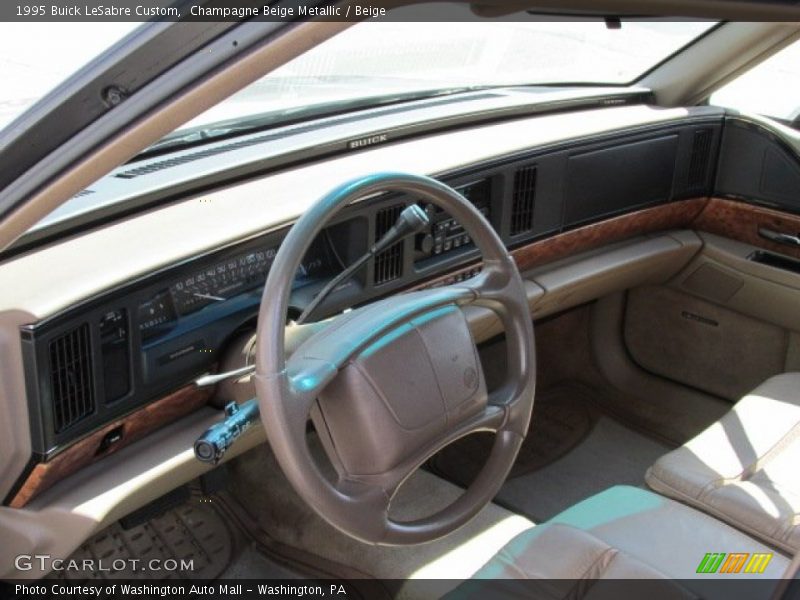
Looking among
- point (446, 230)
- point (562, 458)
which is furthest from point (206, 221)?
point (562, 458)

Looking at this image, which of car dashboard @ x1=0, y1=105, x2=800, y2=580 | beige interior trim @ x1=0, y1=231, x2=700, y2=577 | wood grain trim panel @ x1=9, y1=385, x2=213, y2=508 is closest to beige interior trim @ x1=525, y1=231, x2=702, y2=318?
car dashboard @ x1=0, y1=105, x2=800, y2=580

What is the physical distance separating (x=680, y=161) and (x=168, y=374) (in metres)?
1.96

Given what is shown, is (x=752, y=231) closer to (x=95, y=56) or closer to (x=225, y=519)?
(x=225, y=519)

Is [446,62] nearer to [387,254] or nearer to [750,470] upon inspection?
[387,254]

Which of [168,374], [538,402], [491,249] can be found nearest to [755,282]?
[538,402]

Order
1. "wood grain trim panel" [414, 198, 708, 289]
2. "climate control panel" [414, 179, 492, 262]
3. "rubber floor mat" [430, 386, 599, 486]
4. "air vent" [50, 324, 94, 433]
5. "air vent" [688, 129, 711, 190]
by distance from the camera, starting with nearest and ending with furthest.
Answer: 1. "air vent" [50, 324, 94, 433]
2. "climate control panel" [414, 179, 492, 262]
3. "wood grain trim panel" [414, 198, 708, 289]
4. "rubber floor mat" [430, 386, 599, 486]
5. "air vent" [688, 129, 711, 190]

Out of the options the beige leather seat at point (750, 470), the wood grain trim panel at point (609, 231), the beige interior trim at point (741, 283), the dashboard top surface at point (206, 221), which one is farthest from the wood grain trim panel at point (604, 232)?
the beige leather seat at point (750, 470)

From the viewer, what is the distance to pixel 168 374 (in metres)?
1.84

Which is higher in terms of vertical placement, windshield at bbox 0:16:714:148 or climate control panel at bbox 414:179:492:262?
windshield at bbox 0:16:714:148

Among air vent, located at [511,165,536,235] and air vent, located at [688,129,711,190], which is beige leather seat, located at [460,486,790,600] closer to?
air vent, located at [511,165,536,235]

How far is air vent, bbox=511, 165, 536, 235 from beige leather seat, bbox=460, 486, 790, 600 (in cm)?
96

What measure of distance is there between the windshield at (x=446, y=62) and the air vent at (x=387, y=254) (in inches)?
15.9

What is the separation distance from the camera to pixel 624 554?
173 cm

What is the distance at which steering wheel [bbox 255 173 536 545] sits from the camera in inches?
54.7
